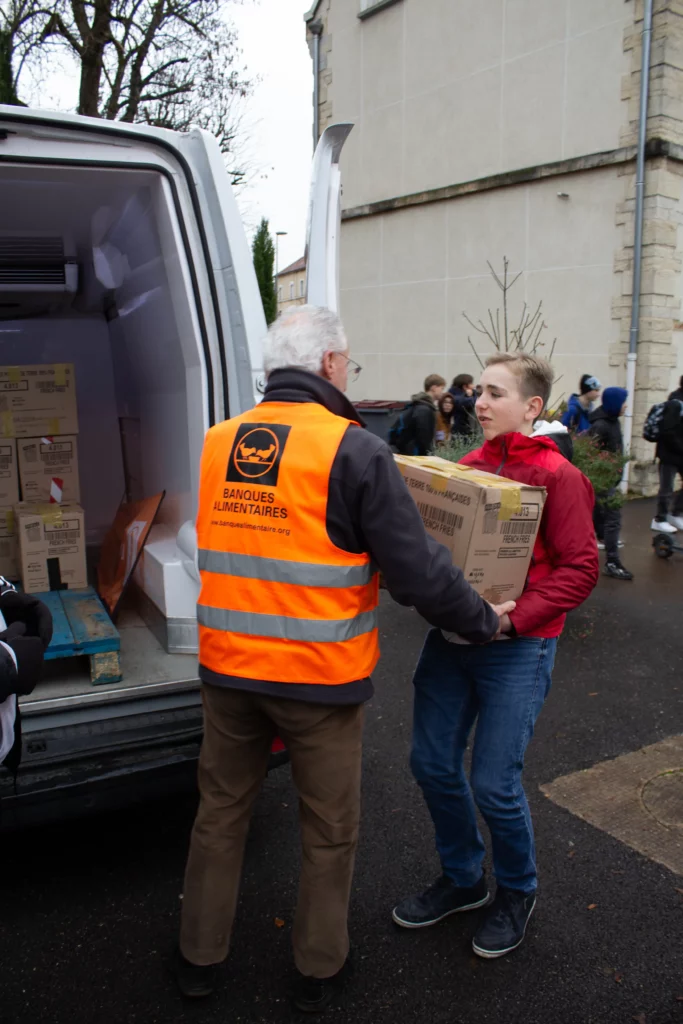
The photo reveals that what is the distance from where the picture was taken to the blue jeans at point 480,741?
245 centimetres

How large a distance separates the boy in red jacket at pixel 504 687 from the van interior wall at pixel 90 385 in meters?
3.03

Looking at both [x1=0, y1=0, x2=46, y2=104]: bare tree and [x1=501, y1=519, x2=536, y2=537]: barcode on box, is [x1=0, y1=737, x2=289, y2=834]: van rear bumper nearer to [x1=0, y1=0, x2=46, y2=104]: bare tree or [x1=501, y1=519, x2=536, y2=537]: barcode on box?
[x1=501, y1=519, x2=536, y2=537]: barcode on box

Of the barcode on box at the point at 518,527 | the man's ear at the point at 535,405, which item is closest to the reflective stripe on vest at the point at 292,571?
the barcode on box at the point at 518,527

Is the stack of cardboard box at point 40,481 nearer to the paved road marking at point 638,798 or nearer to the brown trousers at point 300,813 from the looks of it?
the brown trousers at point 300,813

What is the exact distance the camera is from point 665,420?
25.6 ft

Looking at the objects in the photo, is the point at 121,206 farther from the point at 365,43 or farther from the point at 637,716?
the point at 365,43

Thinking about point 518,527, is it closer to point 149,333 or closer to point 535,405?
point 535,405

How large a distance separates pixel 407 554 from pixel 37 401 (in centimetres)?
280

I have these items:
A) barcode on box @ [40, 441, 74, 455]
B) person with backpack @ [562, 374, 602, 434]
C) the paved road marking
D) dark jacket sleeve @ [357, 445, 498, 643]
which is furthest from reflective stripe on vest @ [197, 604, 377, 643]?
person with backpack @ [562, 374, 602, 434]

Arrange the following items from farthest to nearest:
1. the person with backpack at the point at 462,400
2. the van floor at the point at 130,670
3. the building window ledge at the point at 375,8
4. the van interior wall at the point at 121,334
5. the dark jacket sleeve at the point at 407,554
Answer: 1. the building window ledge at the point at 375,8
2. the person with backpack at the point at 462,400
3. the van interior wall at the point at 121,334
4. the van floor at the point at 130,670
5. the dark jacket sleeve at the point at 407,554

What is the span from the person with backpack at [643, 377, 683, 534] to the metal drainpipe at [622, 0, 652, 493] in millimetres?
2561

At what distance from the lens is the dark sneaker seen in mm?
2695

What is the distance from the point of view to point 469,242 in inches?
533

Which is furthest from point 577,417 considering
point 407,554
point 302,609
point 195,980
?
point 195,980
